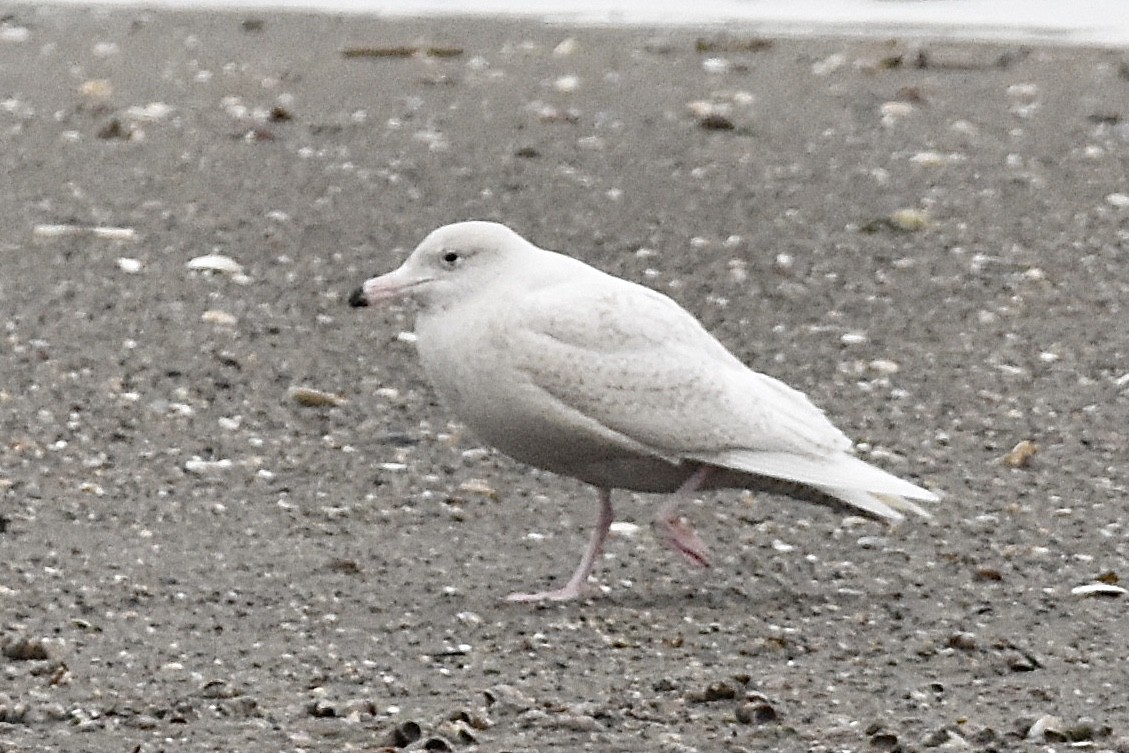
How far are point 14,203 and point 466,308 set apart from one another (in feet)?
15.3

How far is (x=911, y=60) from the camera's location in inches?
556

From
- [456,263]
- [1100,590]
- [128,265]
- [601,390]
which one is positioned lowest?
[128,265]

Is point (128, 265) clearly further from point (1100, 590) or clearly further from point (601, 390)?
point (1100, 590)

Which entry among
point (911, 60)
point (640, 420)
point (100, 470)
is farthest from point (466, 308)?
point (911, 60)

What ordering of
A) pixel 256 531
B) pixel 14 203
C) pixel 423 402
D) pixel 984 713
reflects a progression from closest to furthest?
pixel 984 713 < pixel 256 531 < pixel 423 402 < pixel 14 203

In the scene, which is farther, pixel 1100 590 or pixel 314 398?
pixel 314 398

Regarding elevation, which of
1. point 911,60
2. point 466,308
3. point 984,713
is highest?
point 466,308

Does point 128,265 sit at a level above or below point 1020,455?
below

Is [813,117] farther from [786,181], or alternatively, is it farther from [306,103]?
[306,103]

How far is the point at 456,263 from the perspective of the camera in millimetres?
6500

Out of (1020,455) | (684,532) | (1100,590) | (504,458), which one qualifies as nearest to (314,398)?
(504,458)

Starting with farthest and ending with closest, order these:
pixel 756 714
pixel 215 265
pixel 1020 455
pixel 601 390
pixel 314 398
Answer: pixel 215 265 → pixel 314 398 → pixel 1020 455 → pixel 601 390 → pixel 756 714

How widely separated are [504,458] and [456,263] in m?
1.44

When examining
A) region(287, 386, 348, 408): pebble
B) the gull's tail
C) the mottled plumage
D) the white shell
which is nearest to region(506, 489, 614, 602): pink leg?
the mottled plumage
